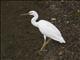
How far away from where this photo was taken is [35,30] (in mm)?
10008

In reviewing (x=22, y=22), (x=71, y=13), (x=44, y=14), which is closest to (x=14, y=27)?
(x=22, y=22)

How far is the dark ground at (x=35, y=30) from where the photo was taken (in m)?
8.76

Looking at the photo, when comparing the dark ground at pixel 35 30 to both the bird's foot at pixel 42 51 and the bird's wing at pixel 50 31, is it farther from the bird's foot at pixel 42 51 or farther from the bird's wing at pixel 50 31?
the bird's wing at pixel 50 31

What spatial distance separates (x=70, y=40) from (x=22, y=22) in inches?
89.3

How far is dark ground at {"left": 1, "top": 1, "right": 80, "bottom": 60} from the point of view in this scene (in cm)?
876

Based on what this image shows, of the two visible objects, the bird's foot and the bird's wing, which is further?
the bird's foot

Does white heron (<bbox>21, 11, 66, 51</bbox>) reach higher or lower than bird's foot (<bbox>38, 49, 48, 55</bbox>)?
higher

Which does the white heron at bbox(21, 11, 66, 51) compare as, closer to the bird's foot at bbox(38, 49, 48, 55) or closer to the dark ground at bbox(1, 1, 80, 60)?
the bird's foot at bbox(38, 49, 48, 55)

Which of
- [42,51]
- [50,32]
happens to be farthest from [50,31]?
[42,51]

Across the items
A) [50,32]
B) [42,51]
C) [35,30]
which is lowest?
[42,51]

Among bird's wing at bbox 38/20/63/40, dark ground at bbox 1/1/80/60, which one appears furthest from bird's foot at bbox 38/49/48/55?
bird's wing at bbox 38/20/63/40

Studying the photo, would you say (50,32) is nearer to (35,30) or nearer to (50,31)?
(50,31)

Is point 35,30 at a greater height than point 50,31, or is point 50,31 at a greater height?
point 50,31

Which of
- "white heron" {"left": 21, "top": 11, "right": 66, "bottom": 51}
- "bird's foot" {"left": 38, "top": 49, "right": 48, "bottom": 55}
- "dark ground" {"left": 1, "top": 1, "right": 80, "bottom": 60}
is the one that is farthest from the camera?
"bird's foot" {"left": 38, "top": 49, "right": 48, "bottom": 55}
